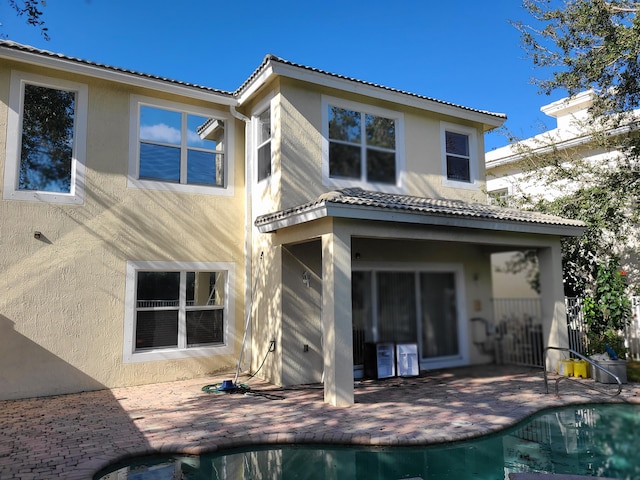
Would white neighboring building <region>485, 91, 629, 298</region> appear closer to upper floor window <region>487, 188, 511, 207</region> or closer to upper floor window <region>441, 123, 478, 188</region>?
upper floor window <region>487, 188, 511, 207</region>

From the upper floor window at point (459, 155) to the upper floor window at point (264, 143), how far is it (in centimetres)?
573

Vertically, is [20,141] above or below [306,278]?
above

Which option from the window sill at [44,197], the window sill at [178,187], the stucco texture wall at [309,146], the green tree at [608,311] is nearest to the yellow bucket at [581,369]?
the green tree at [608,311]

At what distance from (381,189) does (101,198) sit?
743 centimetres

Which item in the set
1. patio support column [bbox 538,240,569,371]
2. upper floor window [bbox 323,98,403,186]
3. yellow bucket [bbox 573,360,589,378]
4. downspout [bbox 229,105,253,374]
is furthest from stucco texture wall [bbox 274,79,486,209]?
yellow bucket [bbox 573,360,589,378]

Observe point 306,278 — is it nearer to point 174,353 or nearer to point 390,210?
point 390,210

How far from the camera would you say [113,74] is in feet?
36.6

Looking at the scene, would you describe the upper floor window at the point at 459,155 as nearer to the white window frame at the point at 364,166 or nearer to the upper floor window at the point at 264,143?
the white window frame at the point at 364,166

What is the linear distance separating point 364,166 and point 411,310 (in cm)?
453

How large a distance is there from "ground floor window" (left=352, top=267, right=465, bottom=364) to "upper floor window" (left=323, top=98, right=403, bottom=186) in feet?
9.23

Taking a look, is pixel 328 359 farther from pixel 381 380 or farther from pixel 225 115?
pixel 225 115

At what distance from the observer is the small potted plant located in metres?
11.8

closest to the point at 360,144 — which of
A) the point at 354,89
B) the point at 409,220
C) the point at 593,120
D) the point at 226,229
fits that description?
the point at 354,89

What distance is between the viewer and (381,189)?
13.2 metres
